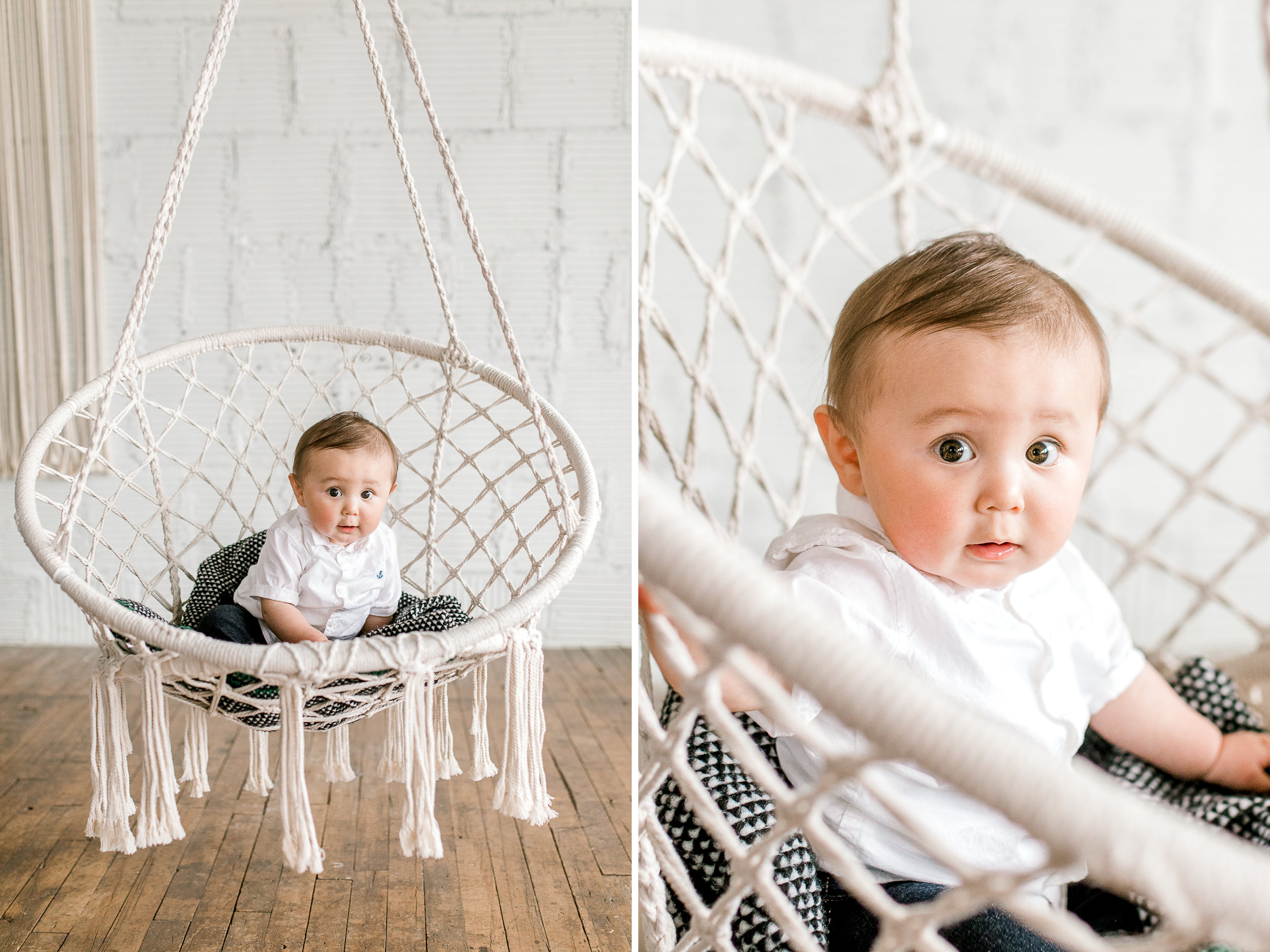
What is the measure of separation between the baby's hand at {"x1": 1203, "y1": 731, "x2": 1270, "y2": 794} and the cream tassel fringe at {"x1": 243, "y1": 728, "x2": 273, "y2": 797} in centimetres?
99

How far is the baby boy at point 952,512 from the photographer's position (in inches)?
24.9

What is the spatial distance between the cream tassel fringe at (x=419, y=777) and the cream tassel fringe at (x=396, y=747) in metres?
0.20

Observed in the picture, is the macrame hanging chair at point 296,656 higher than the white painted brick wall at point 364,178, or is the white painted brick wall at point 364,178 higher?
the white painted brick wall at point 364,178

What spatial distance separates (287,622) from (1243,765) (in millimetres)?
939

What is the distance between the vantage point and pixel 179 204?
2.03 meters

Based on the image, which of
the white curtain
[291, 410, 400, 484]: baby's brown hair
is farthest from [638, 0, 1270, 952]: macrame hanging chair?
the white curtain

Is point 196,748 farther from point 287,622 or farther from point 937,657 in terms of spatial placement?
point 937,657

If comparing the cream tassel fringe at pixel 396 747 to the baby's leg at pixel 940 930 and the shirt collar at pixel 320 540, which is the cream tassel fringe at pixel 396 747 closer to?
the shirt collar at pixel 320 540

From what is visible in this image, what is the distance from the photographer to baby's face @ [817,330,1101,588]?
63cm

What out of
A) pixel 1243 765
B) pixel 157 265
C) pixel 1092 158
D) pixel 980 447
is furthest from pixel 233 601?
pixel 1092 158

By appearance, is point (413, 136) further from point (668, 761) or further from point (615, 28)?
point (668, 761)

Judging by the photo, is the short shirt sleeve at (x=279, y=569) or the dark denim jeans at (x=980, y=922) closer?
the dark denim jeans at (x=980, y=922)

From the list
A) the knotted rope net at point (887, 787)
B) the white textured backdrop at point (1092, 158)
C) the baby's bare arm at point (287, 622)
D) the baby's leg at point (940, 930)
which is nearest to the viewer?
the knotted rope net at point (887, 787)

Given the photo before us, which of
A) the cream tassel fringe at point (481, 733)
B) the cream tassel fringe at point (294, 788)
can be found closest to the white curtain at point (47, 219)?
the cream tassel fringe at point (481, 733)
